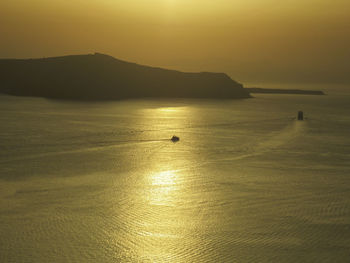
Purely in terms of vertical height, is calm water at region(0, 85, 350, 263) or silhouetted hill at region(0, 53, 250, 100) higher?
silhouetted hill at region(0, 53, 250, 100)

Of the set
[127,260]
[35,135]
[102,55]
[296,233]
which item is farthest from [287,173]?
[102,55]

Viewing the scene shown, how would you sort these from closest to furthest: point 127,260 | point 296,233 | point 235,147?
1. point 127,260
2. point 296,233
3. point 235,147

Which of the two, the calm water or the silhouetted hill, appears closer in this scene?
the calm water

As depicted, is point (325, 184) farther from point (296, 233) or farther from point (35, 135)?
point (35, 135)

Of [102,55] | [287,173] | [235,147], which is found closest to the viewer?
[287,173]

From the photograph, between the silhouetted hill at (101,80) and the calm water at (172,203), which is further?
the silhouetted hill at (101,80)

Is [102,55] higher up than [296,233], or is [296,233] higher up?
[102,55]

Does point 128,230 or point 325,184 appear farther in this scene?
point 325,184

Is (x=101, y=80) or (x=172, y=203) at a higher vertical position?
(x=101, y=80)
